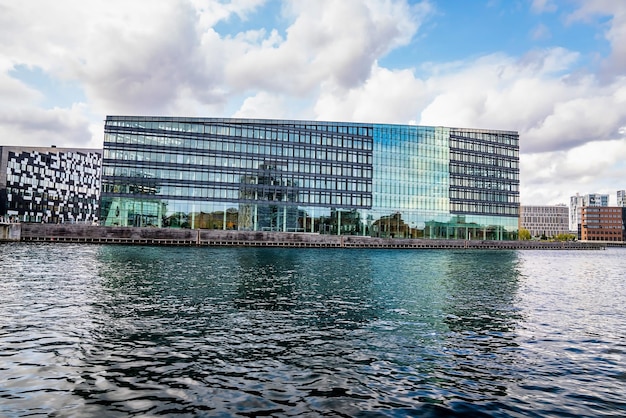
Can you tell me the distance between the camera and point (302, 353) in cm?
1617

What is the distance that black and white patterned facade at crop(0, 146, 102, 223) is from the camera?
15250cm

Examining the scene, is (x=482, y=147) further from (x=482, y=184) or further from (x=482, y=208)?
(x=482, y=208)

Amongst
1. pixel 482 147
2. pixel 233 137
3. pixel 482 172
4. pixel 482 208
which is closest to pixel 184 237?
pixel 233 137

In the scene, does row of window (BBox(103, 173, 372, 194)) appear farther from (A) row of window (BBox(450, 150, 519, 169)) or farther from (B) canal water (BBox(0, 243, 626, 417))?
(B) canal water (BBox(0, 243, 626, 417))

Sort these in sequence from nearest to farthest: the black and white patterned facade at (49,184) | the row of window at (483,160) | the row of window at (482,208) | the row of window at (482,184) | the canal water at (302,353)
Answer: the canal water at (302,353) < the black and white patterned facade at (49,184) < the row of window at (482,208) < the row of window at (482,184) < the row of window at (483,160)

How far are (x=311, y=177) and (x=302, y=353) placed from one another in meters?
120

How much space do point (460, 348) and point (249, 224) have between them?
11227cm

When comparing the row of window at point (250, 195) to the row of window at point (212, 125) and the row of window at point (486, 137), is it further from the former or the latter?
the row of window at point (486, 137)

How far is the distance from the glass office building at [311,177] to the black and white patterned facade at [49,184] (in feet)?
182

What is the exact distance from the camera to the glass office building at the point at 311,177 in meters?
122

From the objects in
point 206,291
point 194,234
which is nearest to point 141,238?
point 194,234

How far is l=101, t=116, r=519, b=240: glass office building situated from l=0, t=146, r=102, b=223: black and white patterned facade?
182 feet

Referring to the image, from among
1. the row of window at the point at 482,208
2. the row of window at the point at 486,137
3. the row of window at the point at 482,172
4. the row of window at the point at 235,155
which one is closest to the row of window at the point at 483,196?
the row of window at the point at 482,208

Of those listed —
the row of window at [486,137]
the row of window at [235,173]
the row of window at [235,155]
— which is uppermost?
the row of window at [486,137]
